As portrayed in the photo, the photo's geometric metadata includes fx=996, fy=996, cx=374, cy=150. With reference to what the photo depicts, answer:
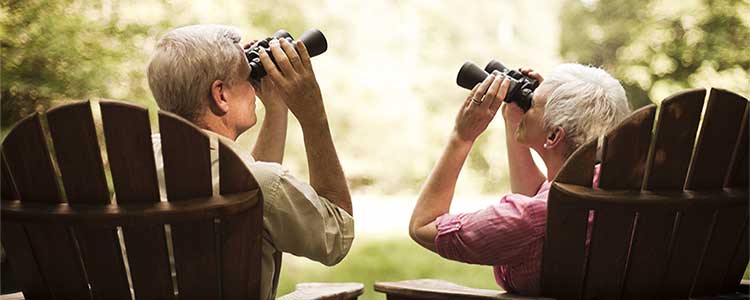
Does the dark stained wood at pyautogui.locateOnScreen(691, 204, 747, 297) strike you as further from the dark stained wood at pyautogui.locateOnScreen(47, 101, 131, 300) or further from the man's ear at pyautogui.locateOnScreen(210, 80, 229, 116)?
the dark stained wood at pyautogui.locateOnScreen(47, 101, 131, 300)

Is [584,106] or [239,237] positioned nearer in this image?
[239,237]

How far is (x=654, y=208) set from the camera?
217 cm

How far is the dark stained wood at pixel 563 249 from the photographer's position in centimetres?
214

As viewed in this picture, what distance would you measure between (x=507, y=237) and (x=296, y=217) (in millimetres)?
533

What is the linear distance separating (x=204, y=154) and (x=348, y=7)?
7657mm

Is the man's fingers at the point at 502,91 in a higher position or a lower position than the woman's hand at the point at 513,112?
higher

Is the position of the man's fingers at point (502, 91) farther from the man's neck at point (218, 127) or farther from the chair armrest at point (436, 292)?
the man's neck at point (218, 127)

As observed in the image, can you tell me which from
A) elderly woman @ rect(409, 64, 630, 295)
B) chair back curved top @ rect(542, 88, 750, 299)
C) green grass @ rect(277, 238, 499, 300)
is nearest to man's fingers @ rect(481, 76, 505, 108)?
elderly woman @ rect(409, 64, 630, 295)

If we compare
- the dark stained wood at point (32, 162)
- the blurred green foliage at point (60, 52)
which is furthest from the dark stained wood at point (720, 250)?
the blurred green foliage at point (60, 52)

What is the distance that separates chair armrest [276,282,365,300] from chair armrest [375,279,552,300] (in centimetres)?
9

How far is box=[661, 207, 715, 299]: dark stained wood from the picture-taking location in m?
2.25

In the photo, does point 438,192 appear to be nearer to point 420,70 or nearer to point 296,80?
point 296,80

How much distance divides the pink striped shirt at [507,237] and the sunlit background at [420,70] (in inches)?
193

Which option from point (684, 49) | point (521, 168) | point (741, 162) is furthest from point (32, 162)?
point (684, 49)
